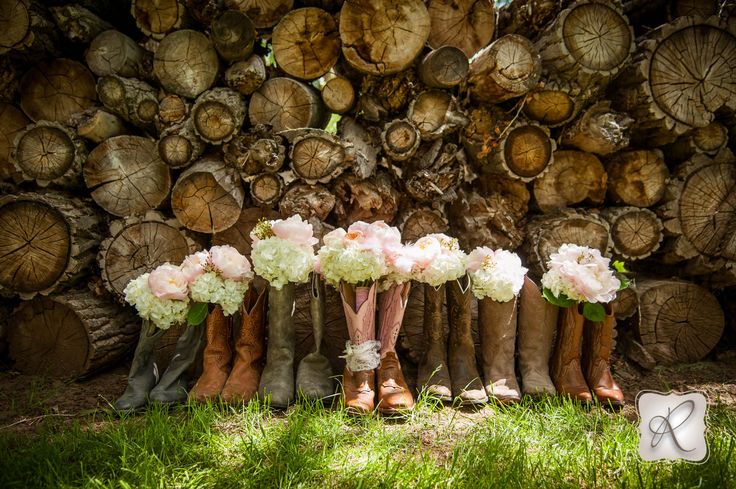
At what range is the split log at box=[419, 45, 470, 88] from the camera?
6.95ft

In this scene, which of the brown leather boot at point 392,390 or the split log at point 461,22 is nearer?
the brown leather boot at point 392,390

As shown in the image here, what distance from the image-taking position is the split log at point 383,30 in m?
2.16

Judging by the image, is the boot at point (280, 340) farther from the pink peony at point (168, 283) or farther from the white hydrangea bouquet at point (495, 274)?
the white hydrangea bouquet at point (495, 274)

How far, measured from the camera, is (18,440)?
160 cm

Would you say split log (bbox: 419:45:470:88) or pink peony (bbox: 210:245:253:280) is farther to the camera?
split log (bbox: 419:45:470:88)

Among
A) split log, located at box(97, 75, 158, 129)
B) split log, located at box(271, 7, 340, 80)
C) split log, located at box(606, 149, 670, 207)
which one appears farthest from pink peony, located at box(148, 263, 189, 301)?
split log, located at box(606, 149, 670, 207)

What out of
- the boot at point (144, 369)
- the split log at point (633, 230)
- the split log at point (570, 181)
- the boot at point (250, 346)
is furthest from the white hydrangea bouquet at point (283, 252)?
the split log at point (633, 230)

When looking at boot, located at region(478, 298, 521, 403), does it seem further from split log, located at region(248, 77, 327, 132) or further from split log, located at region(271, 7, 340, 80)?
split log, located at region(271, 7, 340, 80)

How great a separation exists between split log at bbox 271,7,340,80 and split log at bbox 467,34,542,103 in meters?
0.80

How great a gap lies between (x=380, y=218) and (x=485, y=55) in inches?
39.5

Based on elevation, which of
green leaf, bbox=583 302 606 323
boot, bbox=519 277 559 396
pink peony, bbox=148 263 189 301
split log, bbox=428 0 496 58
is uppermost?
split log, bbox=428 0 496 58

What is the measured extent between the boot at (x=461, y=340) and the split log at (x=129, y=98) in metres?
1.87

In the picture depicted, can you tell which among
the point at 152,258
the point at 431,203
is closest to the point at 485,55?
the point at 431,203

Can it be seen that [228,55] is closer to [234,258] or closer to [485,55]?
→ [234,258]
